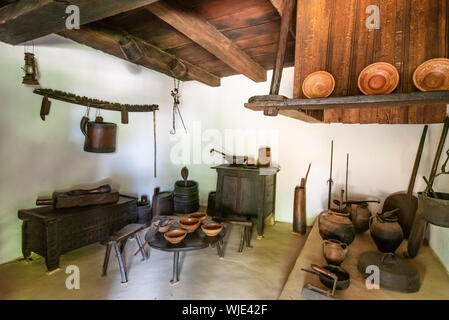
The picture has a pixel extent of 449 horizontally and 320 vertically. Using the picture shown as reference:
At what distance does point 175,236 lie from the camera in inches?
85.7

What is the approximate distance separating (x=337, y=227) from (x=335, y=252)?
45 centimetres

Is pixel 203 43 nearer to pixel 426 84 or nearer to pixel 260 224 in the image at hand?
pixel 426 84

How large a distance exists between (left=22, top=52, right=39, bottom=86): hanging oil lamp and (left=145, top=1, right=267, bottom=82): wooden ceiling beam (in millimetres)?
1523

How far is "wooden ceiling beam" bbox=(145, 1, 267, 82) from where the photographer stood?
78.2 inches

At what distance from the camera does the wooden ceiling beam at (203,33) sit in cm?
199

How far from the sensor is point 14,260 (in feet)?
8.23

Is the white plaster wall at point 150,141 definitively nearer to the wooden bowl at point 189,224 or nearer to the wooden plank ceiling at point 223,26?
the wooden plank ceiling at point 223,26

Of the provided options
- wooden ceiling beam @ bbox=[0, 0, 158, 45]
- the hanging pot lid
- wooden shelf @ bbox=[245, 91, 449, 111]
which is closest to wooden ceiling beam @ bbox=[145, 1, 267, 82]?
wooden ceiling beam @ bbox=[0, 0, 158, 45]

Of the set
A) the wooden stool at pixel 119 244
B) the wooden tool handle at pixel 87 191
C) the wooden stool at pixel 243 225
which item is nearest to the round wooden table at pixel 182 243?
the wooden stool at pixel 119 244

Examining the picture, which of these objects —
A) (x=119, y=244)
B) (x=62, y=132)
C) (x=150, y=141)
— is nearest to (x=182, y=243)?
(x=119, y=244)

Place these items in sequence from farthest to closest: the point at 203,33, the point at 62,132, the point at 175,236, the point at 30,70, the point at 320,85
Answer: the point at 62,132 < the point at 30,70 < the point at 203,33 < the point at 175,236 < the point at 320,85

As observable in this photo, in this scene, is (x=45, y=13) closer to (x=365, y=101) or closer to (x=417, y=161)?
(x=365, y=101)

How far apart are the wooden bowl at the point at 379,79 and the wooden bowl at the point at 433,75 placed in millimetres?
120

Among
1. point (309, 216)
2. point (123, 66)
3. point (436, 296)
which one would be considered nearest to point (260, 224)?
point (309, 216)
